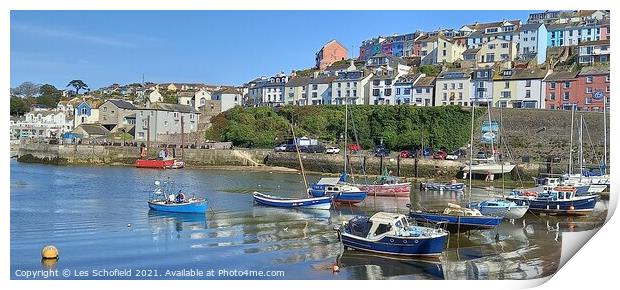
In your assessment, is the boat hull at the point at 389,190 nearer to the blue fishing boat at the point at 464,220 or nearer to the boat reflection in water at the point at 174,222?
the boat reflection in water at the point at 174,222

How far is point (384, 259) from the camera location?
6.81 m

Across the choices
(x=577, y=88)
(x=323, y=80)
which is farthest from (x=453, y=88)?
(x=323, y=80)

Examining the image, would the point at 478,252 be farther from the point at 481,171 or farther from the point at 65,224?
the point at 481,171

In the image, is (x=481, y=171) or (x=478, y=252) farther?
(x=481, y=171)

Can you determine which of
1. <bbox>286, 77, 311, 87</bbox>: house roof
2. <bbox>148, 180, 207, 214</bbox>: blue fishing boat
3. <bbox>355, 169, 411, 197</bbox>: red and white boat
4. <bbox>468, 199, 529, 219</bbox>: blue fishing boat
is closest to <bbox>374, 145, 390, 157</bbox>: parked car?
<bbox>355, 169, 411, 197</bbox>: red and white boat

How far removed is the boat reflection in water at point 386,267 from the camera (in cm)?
614

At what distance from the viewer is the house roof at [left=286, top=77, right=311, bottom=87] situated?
25.3 meters

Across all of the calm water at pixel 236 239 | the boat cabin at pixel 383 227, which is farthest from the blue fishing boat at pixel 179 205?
the boat cabin at pixel 383 227

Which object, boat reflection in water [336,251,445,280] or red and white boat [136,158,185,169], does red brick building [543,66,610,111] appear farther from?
boat reflection in water [336,251,445,280]

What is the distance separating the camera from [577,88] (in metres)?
19.1

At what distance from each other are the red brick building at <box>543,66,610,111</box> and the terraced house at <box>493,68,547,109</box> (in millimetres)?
260

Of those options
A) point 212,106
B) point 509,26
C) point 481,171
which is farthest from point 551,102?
point 212,106

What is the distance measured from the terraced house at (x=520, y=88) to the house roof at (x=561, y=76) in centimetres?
20
